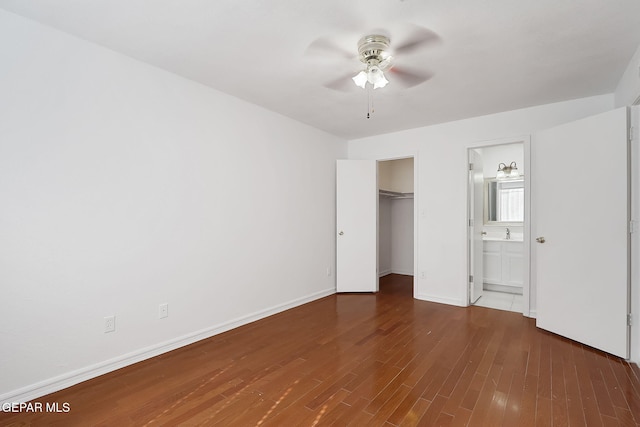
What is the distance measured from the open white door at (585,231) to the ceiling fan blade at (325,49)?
2.36 metres

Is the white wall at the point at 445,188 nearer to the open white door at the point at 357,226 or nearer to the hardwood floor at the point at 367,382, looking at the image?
the open white door at the point at 357,226

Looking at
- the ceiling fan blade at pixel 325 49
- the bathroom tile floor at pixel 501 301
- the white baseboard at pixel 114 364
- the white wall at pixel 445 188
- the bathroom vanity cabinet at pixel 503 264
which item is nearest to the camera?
the white baseboard at pixel 114 364

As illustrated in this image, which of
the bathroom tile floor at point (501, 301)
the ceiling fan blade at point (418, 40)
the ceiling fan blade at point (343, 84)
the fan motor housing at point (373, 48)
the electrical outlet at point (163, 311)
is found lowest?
the bathroom tile floor at point (501, 301)

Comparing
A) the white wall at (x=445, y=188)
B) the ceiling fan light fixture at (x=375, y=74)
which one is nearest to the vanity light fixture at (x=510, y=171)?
the white wall at (x=445, y=188)

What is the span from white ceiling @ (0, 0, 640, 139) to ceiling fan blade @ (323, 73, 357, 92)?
7cm

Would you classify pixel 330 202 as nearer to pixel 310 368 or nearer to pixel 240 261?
pixel 240 261

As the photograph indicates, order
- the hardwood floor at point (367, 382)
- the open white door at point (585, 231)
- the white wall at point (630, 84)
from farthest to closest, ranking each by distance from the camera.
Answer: the open white door at point (585, 231)
the white wall at point (630, 84)
the hardwood floor at point (367, 382)

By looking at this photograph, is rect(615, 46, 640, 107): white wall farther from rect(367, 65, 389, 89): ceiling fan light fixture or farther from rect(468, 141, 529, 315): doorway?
rect(367, 65, 389, 89): ceiling fan light fixture

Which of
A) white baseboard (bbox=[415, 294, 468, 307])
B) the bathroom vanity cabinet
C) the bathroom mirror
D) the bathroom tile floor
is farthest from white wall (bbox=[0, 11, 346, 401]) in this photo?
the bathroom mirror

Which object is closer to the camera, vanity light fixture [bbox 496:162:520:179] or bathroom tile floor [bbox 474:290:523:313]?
bathroom tile floor [bbox 474:290:523:313]

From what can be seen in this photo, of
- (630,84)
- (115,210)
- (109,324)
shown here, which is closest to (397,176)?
(630,84)

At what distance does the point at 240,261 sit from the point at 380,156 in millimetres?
2761

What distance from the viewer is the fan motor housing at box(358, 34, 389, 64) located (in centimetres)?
219

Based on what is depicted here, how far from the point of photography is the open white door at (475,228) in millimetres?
4125
